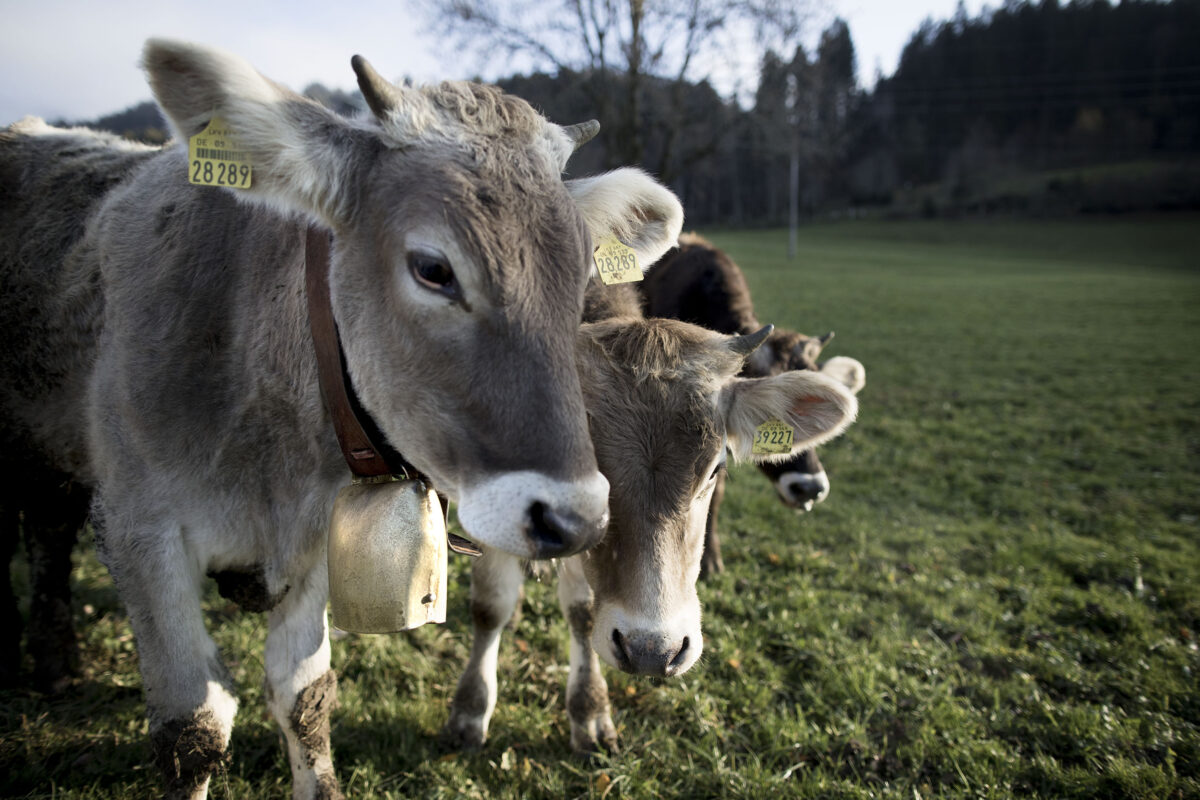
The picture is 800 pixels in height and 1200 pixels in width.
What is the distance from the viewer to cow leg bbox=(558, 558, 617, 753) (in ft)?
11.0

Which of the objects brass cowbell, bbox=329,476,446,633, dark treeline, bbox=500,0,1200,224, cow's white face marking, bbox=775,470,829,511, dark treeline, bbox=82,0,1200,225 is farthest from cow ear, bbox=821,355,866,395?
dark treeline, bbox=500,0,1200,224

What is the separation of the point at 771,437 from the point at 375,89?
197 cm

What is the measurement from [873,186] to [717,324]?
8108 cm

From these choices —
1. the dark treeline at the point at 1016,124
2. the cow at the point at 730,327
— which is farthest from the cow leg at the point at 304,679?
the dark treeline at the point at 1016,124

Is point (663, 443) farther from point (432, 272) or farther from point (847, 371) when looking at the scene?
point (847, 371)

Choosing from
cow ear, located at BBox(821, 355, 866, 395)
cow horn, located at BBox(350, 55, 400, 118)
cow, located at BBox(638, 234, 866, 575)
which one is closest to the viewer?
cow horn, located at BBox(350, 55, 400, 118)

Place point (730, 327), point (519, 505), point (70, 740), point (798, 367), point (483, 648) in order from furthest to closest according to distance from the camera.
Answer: point (730, 327) < point (798, 367) < point (483, 648) < point (70, 740) < point (519, 505)

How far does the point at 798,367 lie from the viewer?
16.3 ft

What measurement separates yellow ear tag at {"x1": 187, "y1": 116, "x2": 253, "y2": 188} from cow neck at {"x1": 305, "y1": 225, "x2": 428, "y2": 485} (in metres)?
0.26

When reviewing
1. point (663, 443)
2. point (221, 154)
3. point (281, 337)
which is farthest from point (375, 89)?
point (663, 443)

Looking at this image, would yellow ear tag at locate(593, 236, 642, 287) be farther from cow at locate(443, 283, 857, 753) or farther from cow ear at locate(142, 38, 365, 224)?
cow ear at locate(142, 38, 365, 224)

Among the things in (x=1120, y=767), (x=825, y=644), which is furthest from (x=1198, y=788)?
(x=825, y=644)

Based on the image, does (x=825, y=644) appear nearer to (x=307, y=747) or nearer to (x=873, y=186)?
(x=307, y=747)

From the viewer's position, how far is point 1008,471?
24.9ft
